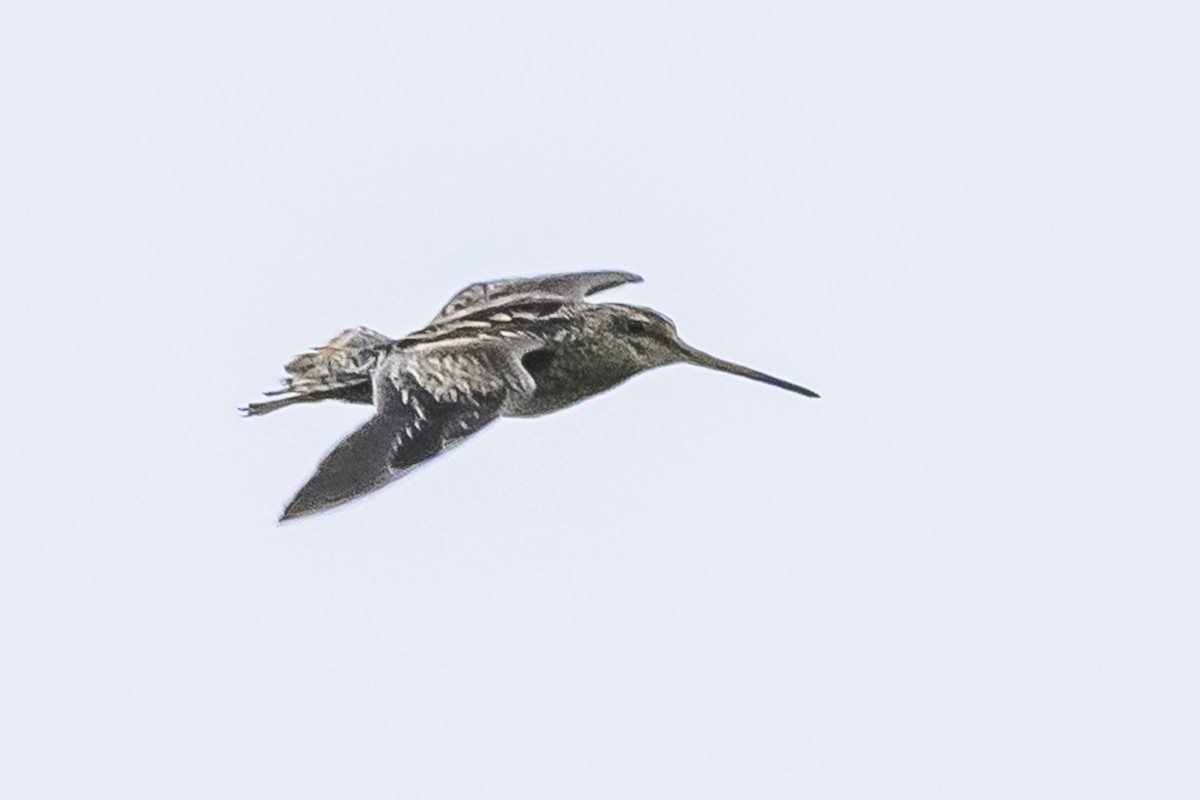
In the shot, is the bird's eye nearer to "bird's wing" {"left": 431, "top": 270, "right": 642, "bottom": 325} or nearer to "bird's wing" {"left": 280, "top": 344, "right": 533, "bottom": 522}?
"bird's wing" {"left": 431, "top": 270, "right": 642, "bottom": 325}

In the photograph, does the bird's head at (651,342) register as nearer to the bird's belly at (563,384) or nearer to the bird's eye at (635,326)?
the bird's eye at (635,326)

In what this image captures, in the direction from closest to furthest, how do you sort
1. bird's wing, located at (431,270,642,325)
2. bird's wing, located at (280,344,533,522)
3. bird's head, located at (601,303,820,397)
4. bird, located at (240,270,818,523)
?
bird's wing, located at (280,344,533,522), bird, located at (240,270,818,523), bird's head, located at (601,303,820,397), bird's wing, located at (431,270,642,325)

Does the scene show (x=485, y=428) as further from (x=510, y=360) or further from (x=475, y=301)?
(x=475, y=301)

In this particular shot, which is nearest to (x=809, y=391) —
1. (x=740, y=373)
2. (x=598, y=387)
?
(x=740, y=373)

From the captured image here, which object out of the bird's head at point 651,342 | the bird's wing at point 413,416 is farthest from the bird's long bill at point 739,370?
the bird's wing at point 413,416

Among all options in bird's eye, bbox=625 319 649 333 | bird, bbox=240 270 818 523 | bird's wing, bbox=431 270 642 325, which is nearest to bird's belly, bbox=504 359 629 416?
bird, bbox=240 270 818 523

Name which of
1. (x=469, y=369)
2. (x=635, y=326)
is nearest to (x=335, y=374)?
(x=469, y=369)

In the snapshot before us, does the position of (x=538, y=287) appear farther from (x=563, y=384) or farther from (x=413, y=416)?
(x=413, y=416)

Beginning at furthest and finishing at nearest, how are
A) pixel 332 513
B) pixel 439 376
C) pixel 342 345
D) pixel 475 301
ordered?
pixel 475 301
pixel 342 345
pixel 439 376
pixel 332 513
